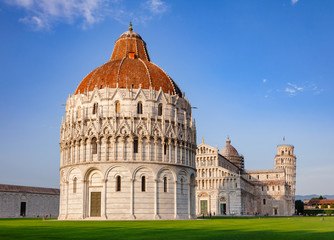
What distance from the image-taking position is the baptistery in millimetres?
56594

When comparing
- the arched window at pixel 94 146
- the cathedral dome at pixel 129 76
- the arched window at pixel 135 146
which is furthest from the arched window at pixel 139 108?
the arched window at pixel 94 146

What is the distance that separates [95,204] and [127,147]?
357 inches

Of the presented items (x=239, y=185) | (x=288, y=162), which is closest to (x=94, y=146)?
(x=239, y=185)

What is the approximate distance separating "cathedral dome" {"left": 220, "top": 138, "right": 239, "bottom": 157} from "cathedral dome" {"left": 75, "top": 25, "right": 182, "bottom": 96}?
293 feet

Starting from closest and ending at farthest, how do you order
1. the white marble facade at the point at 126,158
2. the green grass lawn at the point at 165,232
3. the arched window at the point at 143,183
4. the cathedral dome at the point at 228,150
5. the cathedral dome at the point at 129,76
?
the green grass lawn at the point at 165,232 → the white marble facade at the point at 126,158 → the arched window at the point at 143,183 → the cathedral dome at the point at 129,76 → the cathedral dome at the point at 228,150

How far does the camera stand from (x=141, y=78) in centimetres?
6269

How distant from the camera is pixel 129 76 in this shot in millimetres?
62406

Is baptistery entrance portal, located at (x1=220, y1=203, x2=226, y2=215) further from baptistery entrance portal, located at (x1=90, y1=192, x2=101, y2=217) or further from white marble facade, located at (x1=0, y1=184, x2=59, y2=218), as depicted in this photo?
baptistery entrance portal, located at (x1=90, y1=192, x2=101, y2=217)

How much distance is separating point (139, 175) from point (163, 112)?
10.1 metres

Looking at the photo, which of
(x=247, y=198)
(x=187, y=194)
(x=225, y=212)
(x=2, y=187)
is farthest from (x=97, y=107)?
(x=247, y=198)

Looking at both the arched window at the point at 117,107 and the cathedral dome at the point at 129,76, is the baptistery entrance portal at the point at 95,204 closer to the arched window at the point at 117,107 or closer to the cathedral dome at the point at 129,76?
the arched window at the point at 117,107

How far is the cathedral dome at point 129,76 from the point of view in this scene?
6188cm

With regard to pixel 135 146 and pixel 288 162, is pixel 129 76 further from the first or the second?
pixel 288 162

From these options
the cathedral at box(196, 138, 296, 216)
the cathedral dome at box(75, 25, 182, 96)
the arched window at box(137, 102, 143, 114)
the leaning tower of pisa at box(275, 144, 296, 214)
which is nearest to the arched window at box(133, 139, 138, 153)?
the arched window at box(137, 102, 143, 114)
